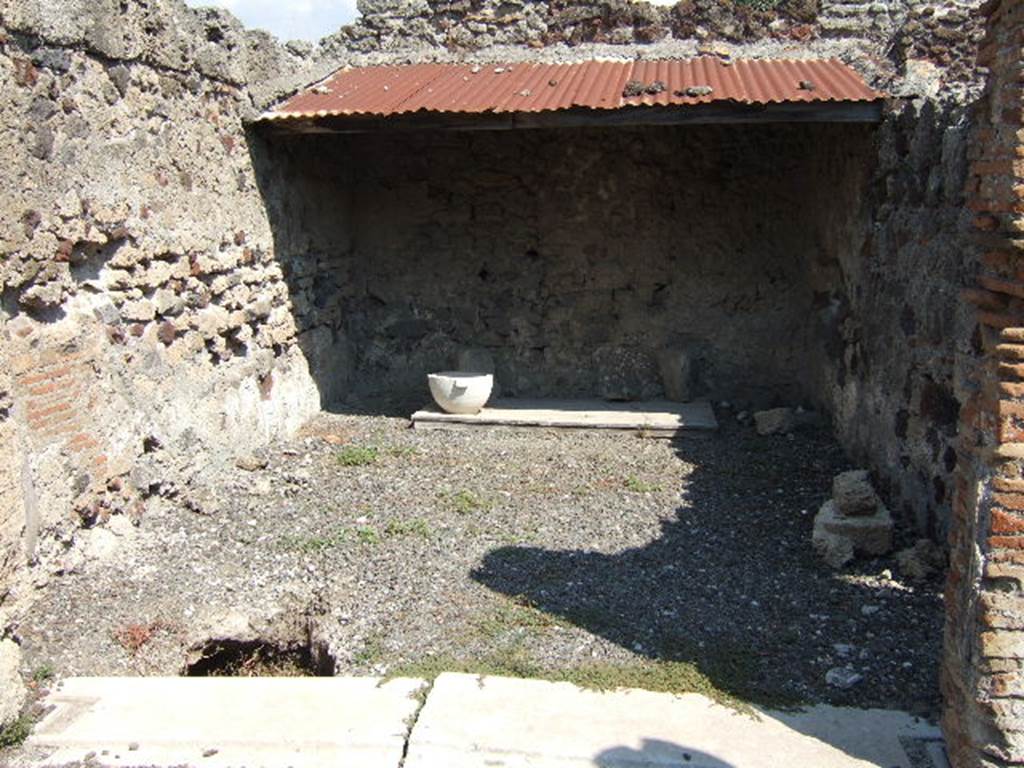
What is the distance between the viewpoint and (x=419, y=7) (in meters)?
8.26

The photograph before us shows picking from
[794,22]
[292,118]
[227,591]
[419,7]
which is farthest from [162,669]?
[794,22]

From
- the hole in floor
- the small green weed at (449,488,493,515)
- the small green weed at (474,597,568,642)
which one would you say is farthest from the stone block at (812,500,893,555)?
the hole in floor

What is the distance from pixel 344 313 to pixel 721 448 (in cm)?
374

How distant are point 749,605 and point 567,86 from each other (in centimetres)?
451

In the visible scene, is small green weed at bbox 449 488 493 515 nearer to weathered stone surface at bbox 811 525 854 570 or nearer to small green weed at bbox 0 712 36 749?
weathered stone surface at bbox 811 525 854 570

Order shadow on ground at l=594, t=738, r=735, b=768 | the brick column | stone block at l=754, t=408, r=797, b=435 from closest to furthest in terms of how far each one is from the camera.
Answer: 1. the brick column
2. shadow on ground at l=594, t=738, r=735, b=768
3. stone block at l=754, t=408, r=797, b=435

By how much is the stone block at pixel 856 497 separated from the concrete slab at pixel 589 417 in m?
2.42

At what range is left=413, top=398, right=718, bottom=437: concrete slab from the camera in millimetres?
7492

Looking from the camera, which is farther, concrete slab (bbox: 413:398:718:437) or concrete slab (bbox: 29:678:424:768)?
concrete slab (bbox: 413:398:718:437)

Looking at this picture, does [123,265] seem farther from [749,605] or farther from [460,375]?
[749,605]

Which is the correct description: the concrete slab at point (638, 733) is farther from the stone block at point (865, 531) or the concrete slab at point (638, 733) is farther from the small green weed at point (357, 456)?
the small green weed at point (357, 456)

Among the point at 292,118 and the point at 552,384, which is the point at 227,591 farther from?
the point at 552,384

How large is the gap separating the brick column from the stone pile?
1803 millimetres

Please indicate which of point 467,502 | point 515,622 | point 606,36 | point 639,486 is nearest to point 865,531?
point 639,486
